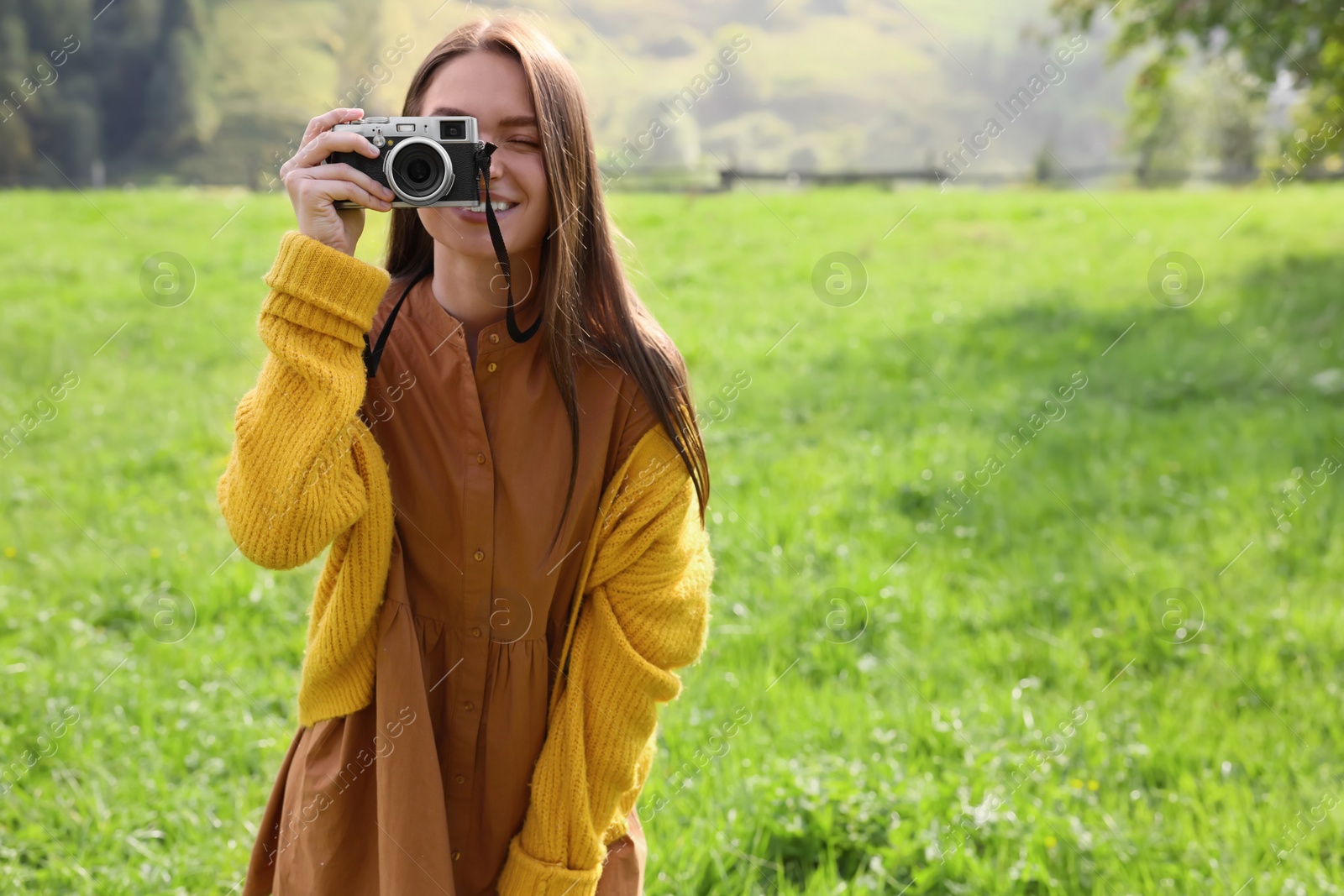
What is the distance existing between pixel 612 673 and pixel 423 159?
87 cm

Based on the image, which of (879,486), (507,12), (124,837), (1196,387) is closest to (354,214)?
(507,12)

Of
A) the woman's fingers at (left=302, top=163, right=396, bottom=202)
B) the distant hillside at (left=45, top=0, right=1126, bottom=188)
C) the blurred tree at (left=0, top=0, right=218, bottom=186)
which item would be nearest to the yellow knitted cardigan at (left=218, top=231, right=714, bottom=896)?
the woman's fingers at (left=302, top=163, right=396, bottom=202)

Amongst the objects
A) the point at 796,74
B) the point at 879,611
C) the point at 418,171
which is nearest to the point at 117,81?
the point at 879,611

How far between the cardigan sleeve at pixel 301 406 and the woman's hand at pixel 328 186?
5 cm

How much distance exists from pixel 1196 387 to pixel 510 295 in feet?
20.4

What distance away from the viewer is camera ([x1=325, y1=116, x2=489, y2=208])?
4.98 feet

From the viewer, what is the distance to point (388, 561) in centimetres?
167

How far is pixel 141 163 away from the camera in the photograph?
1432 inches

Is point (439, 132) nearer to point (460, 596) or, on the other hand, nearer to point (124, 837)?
point (460, 596)

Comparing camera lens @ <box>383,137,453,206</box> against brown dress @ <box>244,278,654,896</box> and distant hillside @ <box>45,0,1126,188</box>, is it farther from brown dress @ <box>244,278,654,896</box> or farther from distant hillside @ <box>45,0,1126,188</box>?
distant hillside @ <box>45,0,1126,188</box>

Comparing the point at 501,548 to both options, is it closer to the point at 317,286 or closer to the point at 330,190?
the point at 317,286

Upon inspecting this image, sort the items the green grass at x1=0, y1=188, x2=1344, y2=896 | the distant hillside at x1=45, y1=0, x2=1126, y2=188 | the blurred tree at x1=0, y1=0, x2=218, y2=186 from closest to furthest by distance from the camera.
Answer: the green grass at x1=0, y1=188, x2=1344, y2=896 → the blurred tree at x1=0, y1=0, x2=218, y2=186 → the distant hillside at x1=45, y1=0, x2=1126, y2=188

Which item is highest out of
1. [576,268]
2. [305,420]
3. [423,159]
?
[423,159]

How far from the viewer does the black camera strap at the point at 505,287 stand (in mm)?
1542
